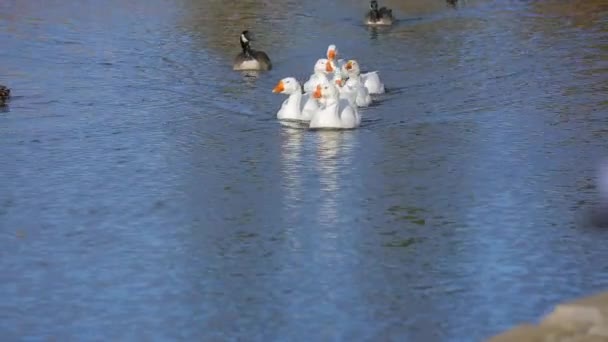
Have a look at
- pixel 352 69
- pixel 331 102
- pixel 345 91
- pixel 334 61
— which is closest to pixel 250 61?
pixel 334 61

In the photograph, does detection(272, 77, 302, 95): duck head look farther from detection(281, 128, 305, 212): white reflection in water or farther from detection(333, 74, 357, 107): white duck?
detection(281, 128, 305, 212): white reflection in water

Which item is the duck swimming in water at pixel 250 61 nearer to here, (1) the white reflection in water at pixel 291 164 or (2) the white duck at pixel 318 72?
(2) the white duck at pixel 318 72

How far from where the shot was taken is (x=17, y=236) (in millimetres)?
16016

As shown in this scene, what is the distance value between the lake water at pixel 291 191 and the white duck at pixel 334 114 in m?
0.32

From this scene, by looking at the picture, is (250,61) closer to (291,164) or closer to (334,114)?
(334,114)

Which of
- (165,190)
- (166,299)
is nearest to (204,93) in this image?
(165,190)

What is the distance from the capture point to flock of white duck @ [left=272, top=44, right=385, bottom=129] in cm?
2191

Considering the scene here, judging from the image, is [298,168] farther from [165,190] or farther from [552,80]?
[552,80]

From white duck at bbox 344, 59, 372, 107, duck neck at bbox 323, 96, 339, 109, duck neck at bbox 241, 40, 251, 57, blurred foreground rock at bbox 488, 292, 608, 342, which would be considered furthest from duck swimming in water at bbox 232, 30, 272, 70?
blurred foreground rock at bbox 488, 292, 608, 342

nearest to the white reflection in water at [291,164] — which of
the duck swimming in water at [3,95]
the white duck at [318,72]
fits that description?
the white duck at [318,72]

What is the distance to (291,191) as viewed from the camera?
1773cm

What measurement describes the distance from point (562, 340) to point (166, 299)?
15.4 ft

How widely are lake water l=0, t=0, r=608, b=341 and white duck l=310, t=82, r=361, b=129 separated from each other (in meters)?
0.32

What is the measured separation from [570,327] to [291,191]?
7.71 meters
